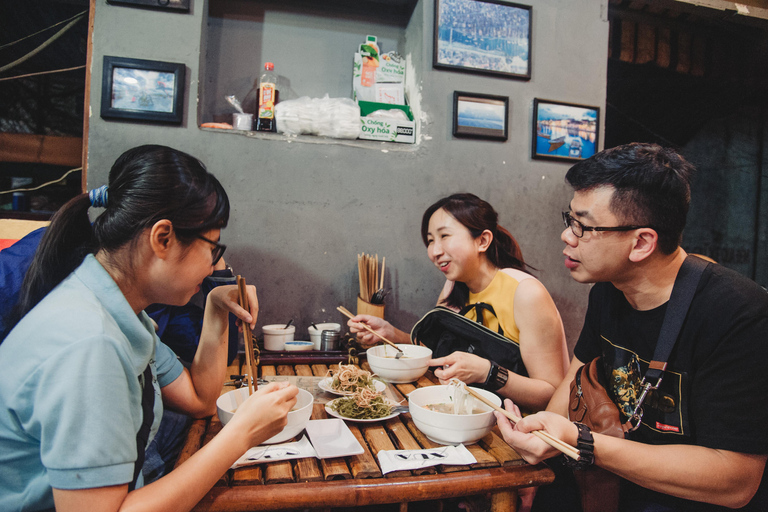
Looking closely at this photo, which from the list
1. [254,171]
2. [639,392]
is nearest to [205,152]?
[254,171]

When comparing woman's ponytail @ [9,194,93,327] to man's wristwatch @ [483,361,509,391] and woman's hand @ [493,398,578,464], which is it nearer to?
woman's hand @ [493,398,578,464]

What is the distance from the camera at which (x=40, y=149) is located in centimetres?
306

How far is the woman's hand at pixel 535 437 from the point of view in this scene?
3.87 ft

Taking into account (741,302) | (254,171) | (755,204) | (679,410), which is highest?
(755,204)

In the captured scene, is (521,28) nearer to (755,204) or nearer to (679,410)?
(679,410)

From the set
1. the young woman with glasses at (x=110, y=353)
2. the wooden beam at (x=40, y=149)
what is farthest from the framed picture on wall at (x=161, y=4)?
the young woman with glasses at (x=110, y=353)

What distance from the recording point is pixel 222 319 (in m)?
1.67

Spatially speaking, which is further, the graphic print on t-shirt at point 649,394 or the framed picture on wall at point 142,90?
the framed picture on wall at point 142,90

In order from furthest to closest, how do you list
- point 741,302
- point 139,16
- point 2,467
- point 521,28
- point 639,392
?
point 521,28
point 139,16
point 639,392
point 741,302
point 2,467

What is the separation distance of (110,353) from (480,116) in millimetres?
2786

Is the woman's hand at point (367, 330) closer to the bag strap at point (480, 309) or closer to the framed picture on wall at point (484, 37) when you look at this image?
the bag strap at point (480, 309)

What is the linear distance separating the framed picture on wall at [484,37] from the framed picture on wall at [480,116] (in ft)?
0.63

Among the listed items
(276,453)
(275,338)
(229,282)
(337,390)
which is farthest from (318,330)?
(276,453)

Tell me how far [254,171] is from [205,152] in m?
0.31
